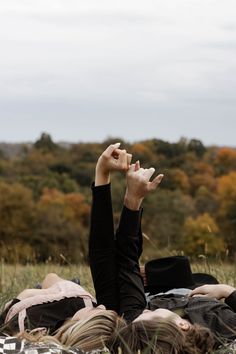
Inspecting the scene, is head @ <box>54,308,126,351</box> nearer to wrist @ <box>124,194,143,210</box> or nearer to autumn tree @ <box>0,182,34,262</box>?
wrist @ <box>124,194,143,210</box>

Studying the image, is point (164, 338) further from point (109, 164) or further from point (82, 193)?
point (82, 193)

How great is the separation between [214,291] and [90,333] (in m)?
0.93

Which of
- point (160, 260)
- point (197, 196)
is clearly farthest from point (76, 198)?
point (160, 260)

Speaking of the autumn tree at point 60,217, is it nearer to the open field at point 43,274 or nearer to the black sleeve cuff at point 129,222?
the open field at point 43,274

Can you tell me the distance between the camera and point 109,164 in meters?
4.19

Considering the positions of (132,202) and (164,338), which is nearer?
(164,338)

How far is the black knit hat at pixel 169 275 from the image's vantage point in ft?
15.7

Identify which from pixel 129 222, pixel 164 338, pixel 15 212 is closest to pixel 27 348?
pixel 164 338

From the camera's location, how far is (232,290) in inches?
172

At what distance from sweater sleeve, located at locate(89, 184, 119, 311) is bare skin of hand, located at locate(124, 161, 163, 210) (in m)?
0.10

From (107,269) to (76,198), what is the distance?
3335 centimetres

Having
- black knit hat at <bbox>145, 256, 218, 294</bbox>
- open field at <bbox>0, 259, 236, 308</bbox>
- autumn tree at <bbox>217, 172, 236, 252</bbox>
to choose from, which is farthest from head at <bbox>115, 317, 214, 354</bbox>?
autumn tree at <bbox>217, 172, 236, 252</bbox>

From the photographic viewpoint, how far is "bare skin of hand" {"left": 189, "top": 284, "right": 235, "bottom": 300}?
4371 mm

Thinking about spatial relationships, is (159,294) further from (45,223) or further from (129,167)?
(45,223)
